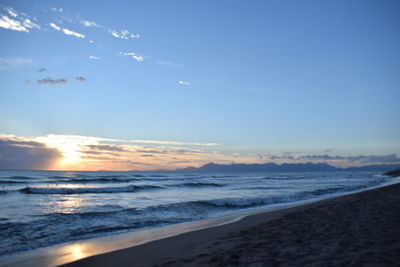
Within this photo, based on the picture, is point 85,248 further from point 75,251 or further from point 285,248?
point 285,248

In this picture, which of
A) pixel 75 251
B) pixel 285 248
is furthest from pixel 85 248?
pixel 285 248

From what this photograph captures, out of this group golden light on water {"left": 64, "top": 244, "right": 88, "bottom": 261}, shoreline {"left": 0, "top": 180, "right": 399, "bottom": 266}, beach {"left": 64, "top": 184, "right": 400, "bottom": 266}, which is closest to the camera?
beach {"left": 64, "top": 184, "right": 400, "bottom": 266}

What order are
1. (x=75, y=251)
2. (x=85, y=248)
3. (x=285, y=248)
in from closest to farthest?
(x=285, y=248), (x=75, y=251), (x=85, y=248)

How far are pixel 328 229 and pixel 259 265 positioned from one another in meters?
3.64

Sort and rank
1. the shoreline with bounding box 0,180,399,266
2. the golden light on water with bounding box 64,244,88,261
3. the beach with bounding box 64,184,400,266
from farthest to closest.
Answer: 1. the golden light on water with bounding box 64,244,88,261
2. the shoreline with bounding box 0,180,399,266
3. the beach with bounding box 64,184,400,266

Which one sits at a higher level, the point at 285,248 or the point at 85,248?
the point at 285,248

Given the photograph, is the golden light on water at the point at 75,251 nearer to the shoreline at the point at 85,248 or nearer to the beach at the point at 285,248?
the shoreline at the point at 85,248

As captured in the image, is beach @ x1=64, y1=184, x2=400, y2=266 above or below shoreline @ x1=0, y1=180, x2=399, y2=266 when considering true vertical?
above

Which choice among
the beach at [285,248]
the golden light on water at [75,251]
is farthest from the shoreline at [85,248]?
the beach at [285,248]

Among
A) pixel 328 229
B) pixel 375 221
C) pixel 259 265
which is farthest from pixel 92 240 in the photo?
pixel 375 221

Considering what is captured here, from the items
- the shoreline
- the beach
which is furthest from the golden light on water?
the beach

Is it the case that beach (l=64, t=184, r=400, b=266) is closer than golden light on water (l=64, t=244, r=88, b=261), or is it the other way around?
beach (l=64, t=184, r=400, b=266)

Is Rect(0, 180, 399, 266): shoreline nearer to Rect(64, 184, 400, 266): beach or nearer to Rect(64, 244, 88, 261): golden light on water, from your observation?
Rect(64, 244, 88, 261): golden light on water

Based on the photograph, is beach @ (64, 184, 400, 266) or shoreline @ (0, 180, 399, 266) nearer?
beach @ (64, 184, 400, 266)
